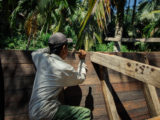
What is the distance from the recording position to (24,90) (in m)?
2.06

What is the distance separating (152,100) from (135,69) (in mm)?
1218

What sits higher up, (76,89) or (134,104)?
Answer: (76,89)

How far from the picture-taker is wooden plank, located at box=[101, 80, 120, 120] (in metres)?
2.31

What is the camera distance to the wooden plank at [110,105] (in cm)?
231

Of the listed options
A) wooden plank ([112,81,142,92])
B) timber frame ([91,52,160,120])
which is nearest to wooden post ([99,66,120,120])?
timber frame ([91,52,160,120])

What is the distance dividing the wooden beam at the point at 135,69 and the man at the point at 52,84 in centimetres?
42

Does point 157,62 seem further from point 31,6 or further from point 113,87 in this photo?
point 31,6

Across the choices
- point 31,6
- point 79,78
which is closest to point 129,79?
point 79,78

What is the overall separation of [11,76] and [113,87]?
1418 mm

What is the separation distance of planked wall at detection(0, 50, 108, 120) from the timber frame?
0.15 meters

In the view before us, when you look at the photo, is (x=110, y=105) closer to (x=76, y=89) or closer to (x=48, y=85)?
(x=76, y=89)

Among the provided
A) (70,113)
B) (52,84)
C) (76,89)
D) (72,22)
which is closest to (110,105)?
(76,89)

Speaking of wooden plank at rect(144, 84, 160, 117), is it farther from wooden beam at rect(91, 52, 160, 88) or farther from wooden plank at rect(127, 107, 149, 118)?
wooden beam at rect(91, 52, 160, 88)

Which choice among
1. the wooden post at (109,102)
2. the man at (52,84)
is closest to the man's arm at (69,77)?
the man at (52,84)
